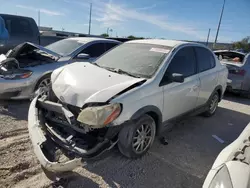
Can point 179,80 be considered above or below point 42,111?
above

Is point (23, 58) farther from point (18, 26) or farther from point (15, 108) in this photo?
point (18, 26)

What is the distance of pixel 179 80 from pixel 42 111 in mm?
2046

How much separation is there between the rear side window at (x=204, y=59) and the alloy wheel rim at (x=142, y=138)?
1890 mm

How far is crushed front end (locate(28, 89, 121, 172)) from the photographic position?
2438 mm

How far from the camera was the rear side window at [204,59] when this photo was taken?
4558 mm

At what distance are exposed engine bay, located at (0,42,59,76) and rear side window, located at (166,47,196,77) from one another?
3.01 m

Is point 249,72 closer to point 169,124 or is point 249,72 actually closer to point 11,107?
point 169,124

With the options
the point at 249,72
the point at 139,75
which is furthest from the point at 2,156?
the point at 249,72

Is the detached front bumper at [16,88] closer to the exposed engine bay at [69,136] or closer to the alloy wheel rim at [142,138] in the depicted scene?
the exposed engine bay at [69,136]

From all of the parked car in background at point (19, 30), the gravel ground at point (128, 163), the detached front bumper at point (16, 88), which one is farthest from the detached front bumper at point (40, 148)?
the parked car in background at point (19, 30)

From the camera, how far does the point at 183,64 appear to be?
4027 mm

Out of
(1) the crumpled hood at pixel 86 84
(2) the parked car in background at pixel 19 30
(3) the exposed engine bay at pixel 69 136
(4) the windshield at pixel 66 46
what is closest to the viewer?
(3) the exposed engine bay at pixel 69 136

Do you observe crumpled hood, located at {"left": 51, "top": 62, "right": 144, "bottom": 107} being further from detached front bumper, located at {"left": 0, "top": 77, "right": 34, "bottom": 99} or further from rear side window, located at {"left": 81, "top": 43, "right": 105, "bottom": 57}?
rear side window, located at {"left": 81, "top": 43, "right": 105, "bottom": 57}

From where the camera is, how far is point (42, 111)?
3299 millimetres
